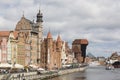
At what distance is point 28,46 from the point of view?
12025 centimetres

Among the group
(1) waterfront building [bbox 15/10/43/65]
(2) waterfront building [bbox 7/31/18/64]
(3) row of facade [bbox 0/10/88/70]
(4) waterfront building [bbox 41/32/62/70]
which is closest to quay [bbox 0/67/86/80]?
(4) waterfront building [bbox 41/32/62/70]

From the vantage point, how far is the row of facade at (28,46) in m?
103

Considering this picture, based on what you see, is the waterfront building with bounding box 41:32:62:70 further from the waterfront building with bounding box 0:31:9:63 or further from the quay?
the waterfront building with bounding box 0:31:9:63

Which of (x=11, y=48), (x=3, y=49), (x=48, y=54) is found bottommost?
(x=3, y=49)

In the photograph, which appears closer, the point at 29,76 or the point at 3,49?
the point at 29,76

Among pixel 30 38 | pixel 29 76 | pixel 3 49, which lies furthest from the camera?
pixel 30 38

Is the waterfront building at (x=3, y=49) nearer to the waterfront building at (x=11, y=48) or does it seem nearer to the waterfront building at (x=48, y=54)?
the waterfront building at (x=11, y=48)

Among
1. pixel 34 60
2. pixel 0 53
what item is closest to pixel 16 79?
pixel 0 53

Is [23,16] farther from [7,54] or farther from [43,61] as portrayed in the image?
[7,54]

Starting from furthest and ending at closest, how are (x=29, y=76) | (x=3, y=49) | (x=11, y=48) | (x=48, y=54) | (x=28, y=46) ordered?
(x=48, y=54) → (x=28, y=46) → (x=11, y=48) → (x=3, y=49) → (x=29, y=76)

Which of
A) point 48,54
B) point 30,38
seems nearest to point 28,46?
point 30,38

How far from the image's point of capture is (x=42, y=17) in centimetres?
13338

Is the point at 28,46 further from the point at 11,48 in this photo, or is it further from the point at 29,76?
the point at 29,76

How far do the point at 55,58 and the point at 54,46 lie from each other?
4.56 metres
